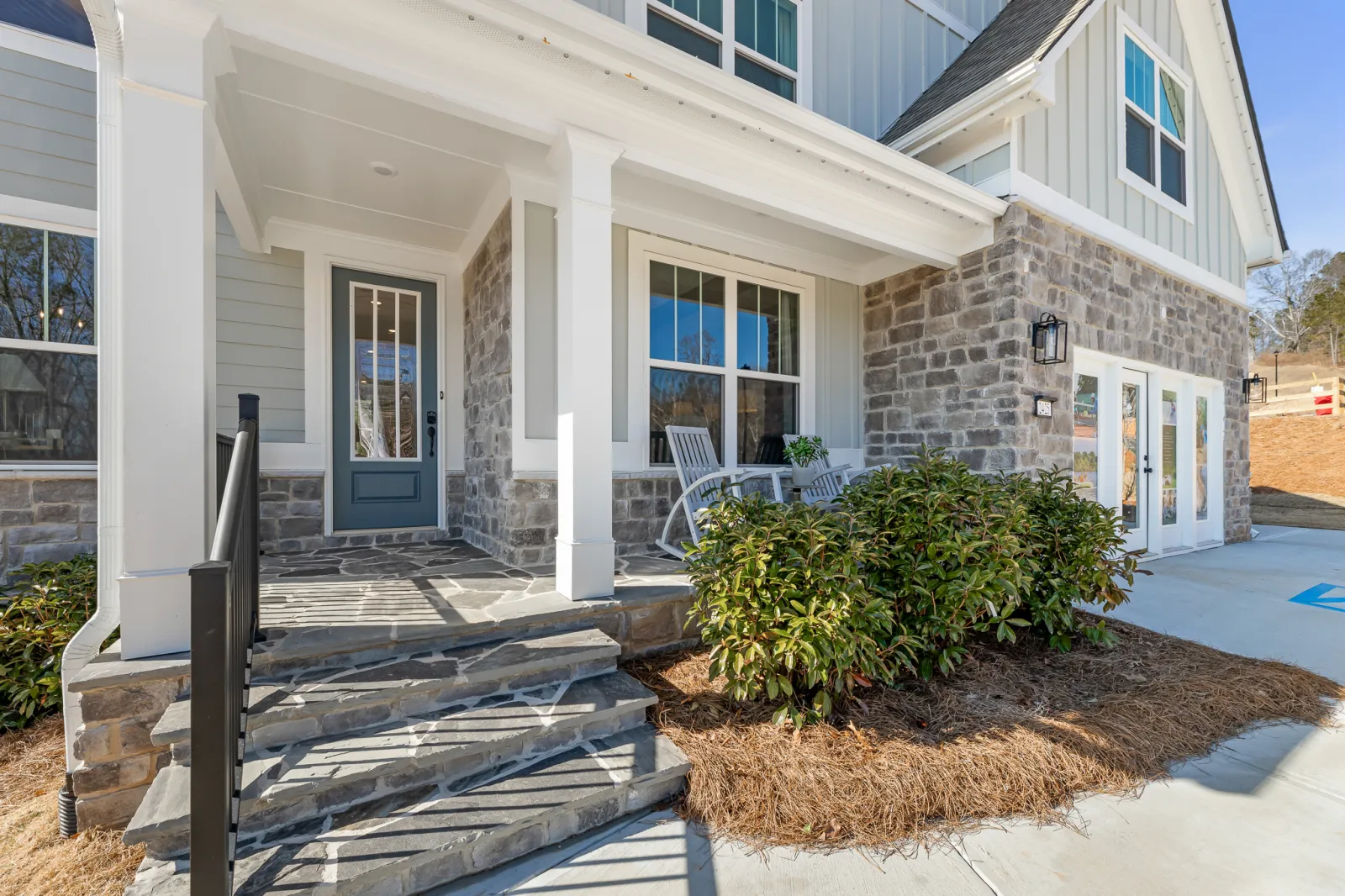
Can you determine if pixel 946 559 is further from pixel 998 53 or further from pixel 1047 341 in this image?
pixel 998 53

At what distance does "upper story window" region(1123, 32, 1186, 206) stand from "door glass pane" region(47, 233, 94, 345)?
828 centimetres

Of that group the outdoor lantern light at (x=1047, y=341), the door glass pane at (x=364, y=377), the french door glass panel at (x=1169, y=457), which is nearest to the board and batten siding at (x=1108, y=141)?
the outdoor lantern light at (x=1047, y=341)

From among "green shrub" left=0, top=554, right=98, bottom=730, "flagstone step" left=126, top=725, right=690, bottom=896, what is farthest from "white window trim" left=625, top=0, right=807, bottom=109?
"green shrub" left=0, top=554, right=98, bottom=730

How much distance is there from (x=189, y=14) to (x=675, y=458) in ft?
10.6

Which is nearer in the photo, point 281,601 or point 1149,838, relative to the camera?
point 1149,838

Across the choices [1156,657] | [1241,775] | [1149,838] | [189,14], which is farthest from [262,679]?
[1156,657]

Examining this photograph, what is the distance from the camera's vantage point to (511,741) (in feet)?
6.43

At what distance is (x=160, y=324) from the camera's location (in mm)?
1970

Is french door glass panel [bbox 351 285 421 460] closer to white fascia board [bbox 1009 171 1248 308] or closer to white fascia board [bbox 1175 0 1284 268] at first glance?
white fascia board [bbox 1009 171 1248 308]

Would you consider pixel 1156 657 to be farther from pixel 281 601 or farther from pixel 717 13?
pixel 717 13

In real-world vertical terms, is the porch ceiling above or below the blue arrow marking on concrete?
above

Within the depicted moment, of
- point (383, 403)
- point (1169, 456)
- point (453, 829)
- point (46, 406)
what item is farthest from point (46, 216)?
point (1169, 456)

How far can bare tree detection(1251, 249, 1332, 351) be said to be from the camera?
76.0ft

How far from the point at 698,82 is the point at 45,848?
3.95 m
